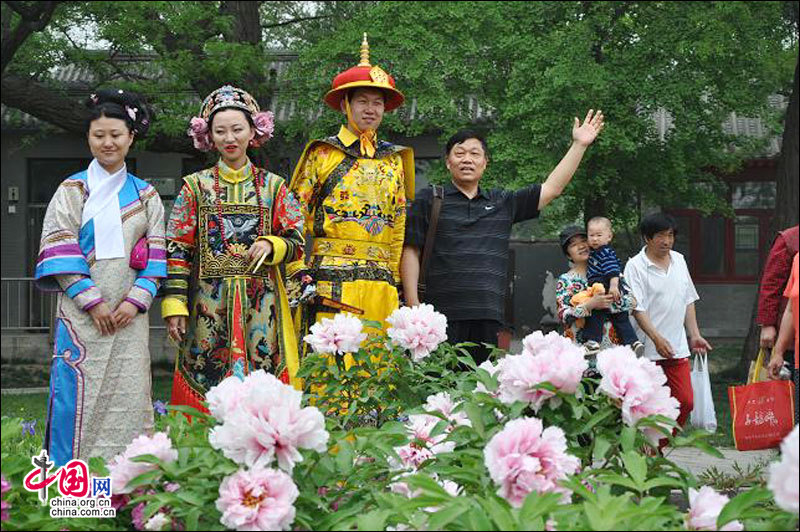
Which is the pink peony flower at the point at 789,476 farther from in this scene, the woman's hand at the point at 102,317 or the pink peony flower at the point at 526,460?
the woman's hand at the point at 102,317

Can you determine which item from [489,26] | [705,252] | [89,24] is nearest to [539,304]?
[705,252]

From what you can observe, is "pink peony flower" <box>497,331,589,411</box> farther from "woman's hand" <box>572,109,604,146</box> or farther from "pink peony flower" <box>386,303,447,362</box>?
"woman's hand" <box>572,109,604,146</box>

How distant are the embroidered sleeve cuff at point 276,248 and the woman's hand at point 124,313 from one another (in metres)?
0.71

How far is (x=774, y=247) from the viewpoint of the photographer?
4.68 metres

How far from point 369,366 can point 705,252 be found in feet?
53.8

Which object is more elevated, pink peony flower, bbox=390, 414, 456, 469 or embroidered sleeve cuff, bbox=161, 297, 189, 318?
embroidered sleeve cuff, bbox=161, 297, 189, 318

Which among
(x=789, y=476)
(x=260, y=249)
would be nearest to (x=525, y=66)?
(x=260, y=249)

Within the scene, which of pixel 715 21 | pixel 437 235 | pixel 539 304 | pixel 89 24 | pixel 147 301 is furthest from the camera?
pixel 539 304

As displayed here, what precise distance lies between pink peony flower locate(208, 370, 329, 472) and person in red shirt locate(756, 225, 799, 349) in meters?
2.72

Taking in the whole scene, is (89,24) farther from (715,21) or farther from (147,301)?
(147,301)

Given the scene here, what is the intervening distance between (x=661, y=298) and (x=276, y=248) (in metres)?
2.91

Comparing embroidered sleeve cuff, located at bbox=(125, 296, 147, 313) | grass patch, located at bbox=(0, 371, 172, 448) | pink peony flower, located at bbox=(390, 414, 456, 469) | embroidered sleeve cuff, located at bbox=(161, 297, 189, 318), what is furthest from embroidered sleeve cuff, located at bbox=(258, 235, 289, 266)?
grass patch, located at bbox=(0, 371, 172, 448)

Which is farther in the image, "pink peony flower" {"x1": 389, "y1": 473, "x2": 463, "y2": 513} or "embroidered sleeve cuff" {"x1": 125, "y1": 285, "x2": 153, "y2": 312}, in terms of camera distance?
"embroidered sleeve cuff" {"x1": 125, "y1": 285, "x2": 153, "y2": 312}

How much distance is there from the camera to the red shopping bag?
4.23 m
